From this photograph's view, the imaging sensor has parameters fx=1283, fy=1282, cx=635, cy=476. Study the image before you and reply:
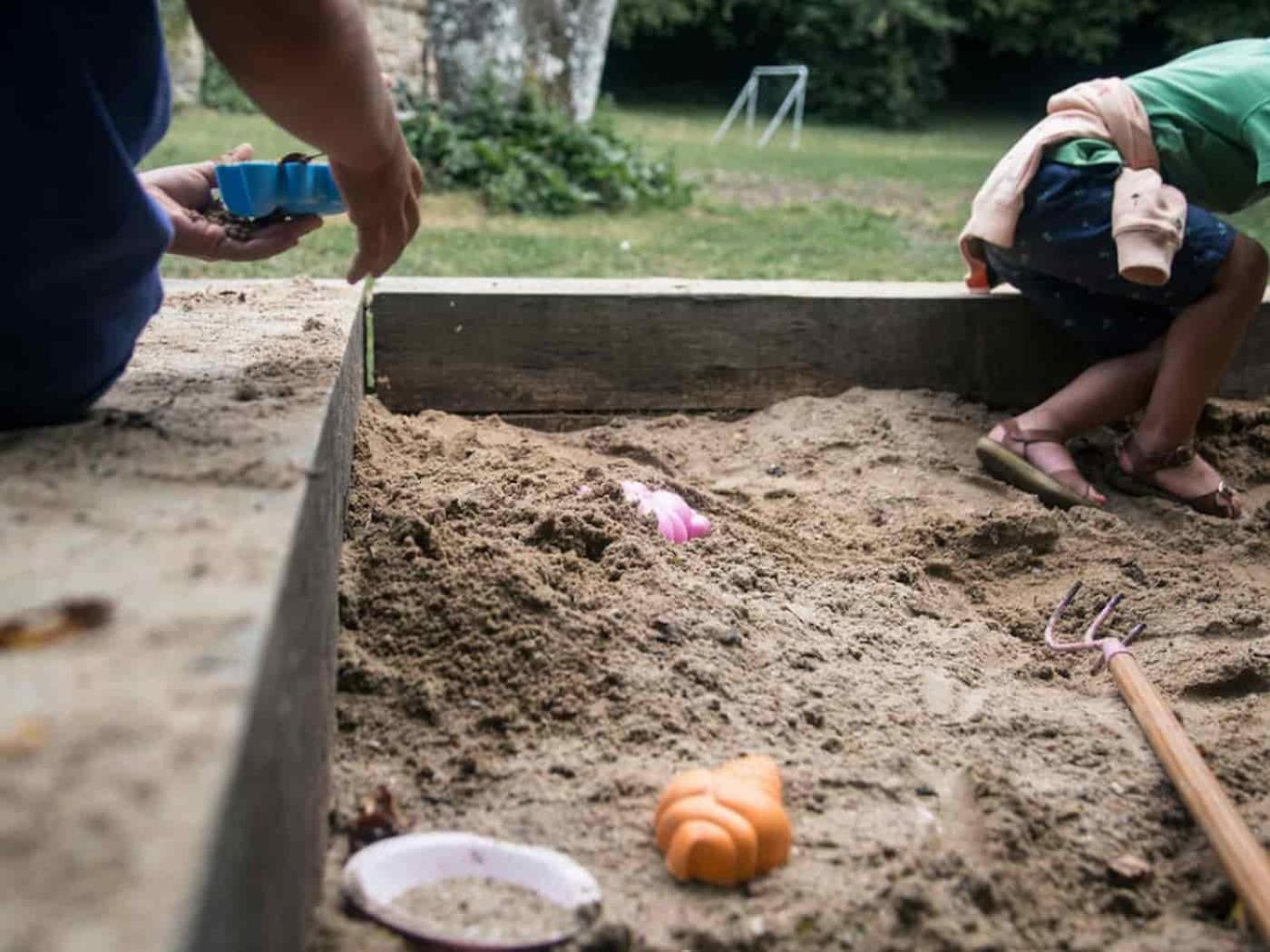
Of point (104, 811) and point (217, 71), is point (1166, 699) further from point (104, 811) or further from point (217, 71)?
point (217, 71)

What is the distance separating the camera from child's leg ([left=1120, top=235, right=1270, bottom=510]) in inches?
104

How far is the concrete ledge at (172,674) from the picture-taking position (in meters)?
0.66

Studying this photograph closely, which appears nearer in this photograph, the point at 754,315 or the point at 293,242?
the point at 293,242

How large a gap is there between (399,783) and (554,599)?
0.35 m

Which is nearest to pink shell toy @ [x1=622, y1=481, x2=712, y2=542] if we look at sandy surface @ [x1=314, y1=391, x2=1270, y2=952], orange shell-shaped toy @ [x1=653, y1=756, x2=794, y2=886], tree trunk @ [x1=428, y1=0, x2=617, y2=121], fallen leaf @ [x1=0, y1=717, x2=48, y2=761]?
sandy surface @ [x1=314, y1=391, x2=1270, y2=952]

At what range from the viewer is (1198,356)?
266 cm

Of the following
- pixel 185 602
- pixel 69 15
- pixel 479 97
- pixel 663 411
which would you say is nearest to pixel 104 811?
pixel 185 602

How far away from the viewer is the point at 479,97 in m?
7.15

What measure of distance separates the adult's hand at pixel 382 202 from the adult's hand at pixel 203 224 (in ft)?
1.01

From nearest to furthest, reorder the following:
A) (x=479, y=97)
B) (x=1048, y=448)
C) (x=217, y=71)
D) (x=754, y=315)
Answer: (x=1048, y=448)
(x=754, y=315)
(x=479, y=97)
(x=217, y=71)

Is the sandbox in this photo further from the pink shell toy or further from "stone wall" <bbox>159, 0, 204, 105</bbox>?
"stone wall" <bbox>159, 0, 204, 105</bbox>

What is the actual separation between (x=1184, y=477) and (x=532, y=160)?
15.7 feet

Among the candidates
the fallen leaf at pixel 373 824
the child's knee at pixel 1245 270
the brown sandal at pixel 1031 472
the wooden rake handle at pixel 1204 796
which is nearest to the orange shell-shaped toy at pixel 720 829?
the fallen leaf at pixel 373 824

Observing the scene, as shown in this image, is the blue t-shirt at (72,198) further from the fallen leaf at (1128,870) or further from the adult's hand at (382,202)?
the fallen leaf at (1128,870)
